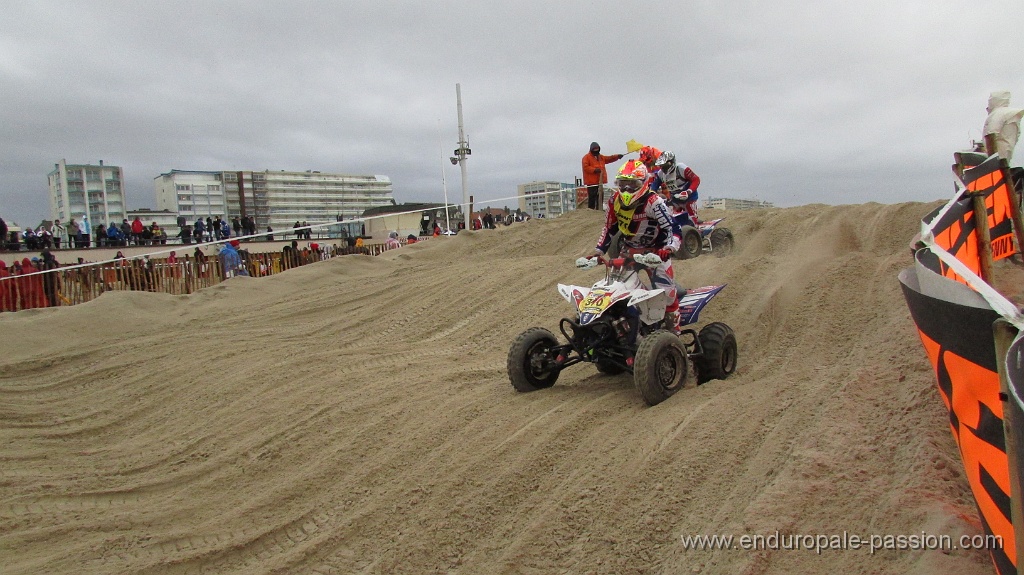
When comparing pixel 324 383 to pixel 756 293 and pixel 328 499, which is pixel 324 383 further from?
pixel 756 293

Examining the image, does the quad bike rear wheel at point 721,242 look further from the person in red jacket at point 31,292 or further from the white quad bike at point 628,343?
the person in red jacket at point 31,292

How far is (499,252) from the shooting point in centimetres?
1384

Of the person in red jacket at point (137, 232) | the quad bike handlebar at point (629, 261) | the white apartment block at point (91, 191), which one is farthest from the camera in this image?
the white apartment block at point (91, 191)

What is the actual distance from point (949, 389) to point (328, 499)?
12.0ft

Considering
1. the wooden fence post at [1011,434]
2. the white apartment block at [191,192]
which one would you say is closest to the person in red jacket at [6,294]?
the wooden fence post at [1011,434]

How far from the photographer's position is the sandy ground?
3059 millimetres

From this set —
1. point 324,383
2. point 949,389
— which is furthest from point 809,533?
point 324,383

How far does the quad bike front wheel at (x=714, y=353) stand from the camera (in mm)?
5785

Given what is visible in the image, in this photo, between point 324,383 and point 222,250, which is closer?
point 324,383

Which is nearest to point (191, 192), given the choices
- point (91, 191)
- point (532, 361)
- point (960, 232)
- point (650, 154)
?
point (91, 191)

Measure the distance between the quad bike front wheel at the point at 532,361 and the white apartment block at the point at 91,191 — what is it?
27635mm

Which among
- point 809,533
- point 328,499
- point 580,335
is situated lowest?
point 328,499

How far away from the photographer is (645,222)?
6023 mm

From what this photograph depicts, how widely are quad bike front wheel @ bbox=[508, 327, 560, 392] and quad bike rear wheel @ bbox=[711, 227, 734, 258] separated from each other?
5.88 meters
